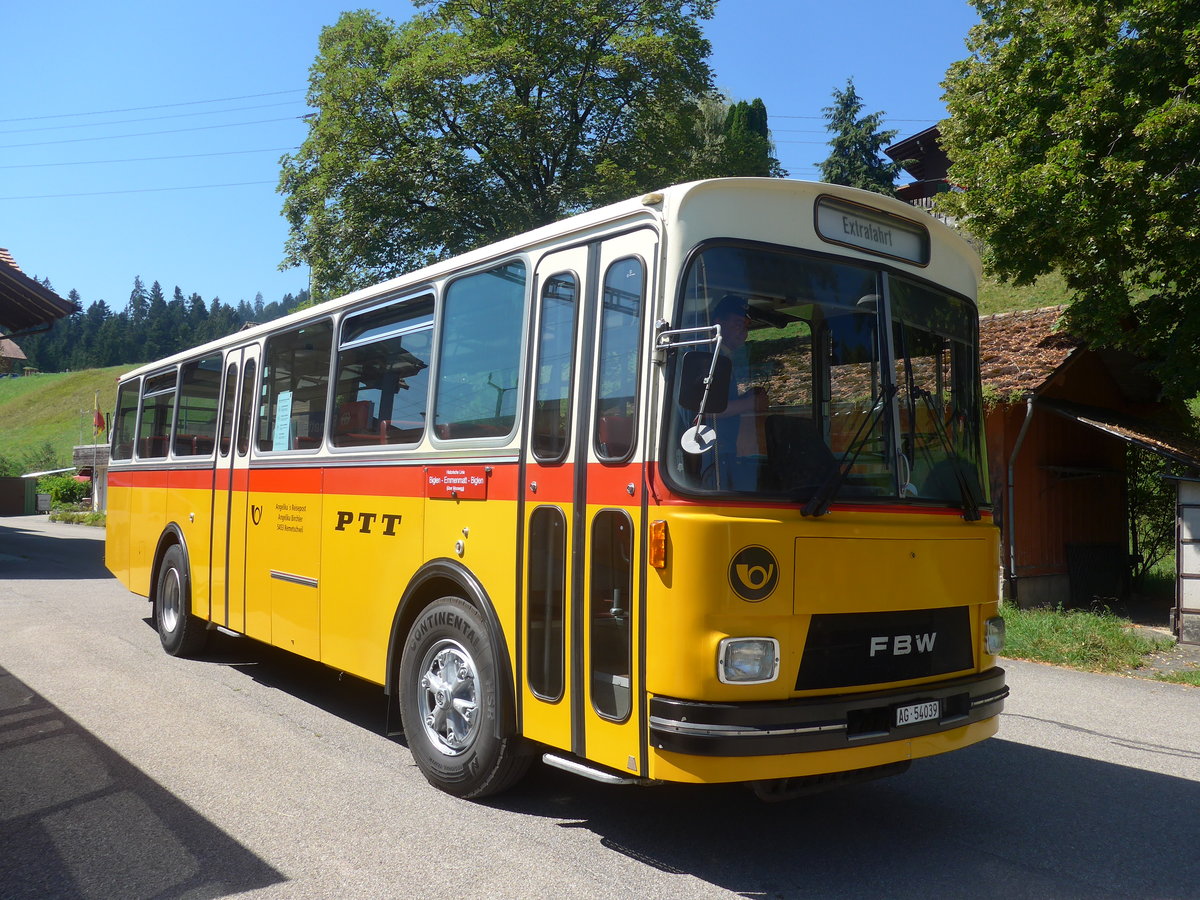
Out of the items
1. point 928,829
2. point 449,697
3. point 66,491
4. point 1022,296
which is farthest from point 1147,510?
point 66,491

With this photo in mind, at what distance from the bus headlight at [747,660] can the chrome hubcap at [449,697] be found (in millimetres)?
1603

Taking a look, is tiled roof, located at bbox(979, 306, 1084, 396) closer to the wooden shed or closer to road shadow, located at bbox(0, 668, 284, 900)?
the wooden shed

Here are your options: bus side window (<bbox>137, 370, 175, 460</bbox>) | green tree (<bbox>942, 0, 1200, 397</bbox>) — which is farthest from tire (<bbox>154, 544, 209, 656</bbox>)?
green tree (<bbox>942, 0, 1200, 397</bbox>)

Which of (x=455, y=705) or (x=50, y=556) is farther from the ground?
(x=455, y=705)

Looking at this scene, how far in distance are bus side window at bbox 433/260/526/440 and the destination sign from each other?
158cm

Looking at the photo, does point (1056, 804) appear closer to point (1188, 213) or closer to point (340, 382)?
point (340, 382)

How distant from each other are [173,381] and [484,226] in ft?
60.7

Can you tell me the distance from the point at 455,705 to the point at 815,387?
2.50 m

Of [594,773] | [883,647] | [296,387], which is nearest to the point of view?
[594,773]

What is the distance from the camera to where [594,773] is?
14.5ft

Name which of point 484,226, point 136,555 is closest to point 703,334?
point 136,555

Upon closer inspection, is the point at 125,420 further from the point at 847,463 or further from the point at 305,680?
the point at 847,463

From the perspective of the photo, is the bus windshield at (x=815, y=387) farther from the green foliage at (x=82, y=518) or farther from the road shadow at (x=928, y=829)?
the green foliage at (x=82, y=518)

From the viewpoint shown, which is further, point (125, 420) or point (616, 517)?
point (125, 420)
